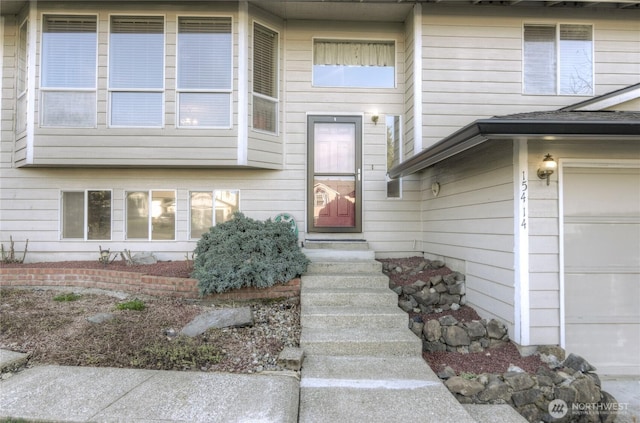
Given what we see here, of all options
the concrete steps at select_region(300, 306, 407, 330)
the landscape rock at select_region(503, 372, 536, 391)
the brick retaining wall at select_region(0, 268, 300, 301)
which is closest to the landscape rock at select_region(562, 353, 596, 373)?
the landscape rock at select_region(503, 372, 536, 391)

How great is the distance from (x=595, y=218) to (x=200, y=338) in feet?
14.5

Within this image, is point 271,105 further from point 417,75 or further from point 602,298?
point 602,298

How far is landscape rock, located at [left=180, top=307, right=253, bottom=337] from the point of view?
3.56 metres

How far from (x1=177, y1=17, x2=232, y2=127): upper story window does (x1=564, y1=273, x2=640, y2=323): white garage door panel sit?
523 cm

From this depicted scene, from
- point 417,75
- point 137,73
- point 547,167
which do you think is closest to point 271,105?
point 137,73

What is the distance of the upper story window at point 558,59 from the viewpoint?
5.78 metres

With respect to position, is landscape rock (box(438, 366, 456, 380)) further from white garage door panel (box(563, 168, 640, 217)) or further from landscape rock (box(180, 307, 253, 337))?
white garage door panel (box(563, 168, 640, 217))

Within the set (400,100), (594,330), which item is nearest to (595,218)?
(594,330)

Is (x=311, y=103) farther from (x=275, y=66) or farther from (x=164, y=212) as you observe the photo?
(x=164, y=212)

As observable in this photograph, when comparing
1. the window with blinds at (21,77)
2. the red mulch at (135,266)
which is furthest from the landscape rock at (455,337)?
the window with blinds at (21,77)

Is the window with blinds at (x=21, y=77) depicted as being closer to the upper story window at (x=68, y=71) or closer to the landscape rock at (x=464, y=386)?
the upper story window at (x=68, y=71)

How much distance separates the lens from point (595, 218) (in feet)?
12.4

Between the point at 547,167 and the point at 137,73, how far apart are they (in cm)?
604

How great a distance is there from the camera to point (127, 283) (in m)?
4.92
